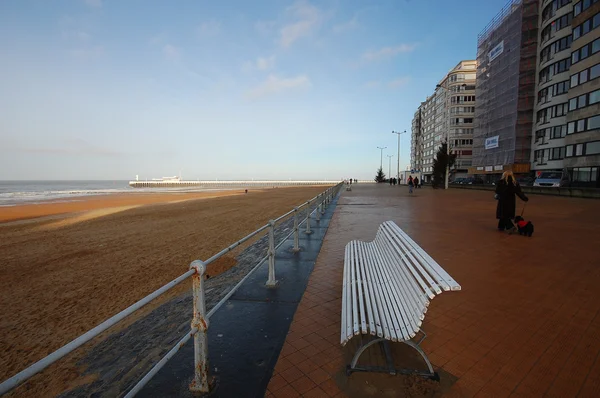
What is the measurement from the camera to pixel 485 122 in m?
47.2

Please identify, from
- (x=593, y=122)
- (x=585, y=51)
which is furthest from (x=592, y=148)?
(x=585, y=51)

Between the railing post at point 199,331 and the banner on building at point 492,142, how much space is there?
51.4m

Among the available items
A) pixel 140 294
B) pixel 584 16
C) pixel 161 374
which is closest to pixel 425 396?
pixel 161 374

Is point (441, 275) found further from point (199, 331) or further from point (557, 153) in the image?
point (557, 153)

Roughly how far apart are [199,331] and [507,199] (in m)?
8.87

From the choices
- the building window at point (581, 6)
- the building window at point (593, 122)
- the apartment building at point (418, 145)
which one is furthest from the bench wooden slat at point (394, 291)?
the apartment building at point (418, 145)

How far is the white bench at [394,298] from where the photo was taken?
2.33m

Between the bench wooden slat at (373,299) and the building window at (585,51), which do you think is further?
the building window at (585,51)

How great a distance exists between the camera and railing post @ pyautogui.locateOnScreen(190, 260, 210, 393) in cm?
212

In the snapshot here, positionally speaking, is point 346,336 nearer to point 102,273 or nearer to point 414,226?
point 102,273

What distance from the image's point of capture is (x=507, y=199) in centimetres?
828

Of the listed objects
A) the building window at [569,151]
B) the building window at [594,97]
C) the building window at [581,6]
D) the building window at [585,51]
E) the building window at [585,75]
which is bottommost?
the building window at [569,151]

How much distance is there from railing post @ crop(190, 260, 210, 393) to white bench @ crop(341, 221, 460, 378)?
106cm

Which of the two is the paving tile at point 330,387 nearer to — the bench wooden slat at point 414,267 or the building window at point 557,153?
the bench wooden slat at point 414,267
